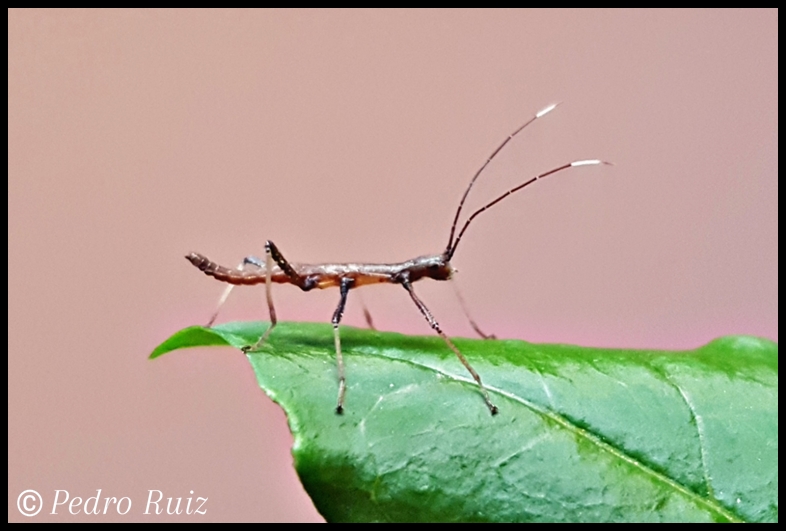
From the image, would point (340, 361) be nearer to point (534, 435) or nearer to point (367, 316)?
point (534, 435)

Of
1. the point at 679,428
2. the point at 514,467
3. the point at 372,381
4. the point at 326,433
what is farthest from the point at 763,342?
the point at 326,433

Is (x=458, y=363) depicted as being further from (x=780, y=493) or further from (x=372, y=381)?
(x=780, y=493)

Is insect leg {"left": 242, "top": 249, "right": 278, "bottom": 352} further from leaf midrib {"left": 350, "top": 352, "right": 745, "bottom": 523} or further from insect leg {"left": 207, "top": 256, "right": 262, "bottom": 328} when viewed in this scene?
leaf midrib {"left": 350, "top": 352, "right": 745, "bottom": 523}

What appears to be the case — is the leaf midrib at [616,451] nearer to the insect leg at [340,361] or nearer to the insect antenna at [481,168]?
the insect leg at [340,361]

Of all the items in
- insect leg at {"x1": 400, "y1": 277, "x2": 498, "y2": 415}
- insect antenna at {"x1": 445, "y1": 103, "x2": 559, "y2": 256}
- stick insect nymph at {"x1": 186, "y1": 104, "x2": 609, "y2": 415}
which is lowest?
insect leg at {"x1": 400, "y1": 277, "x2": 498, "y2": 415}

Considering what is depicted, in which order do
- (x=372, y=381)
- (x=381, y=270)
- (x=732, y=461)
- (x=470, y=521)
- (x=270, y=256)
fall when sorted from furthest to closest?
(x=381, y=270) < (x=270, y=256) < (x=372, y=381) < (x=732, y=461) < (x=470, y=521)

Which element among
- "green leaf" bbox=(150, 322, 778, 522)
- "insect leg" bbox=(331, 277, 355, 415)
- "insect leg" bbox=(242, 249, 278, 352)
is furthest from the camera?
"insect leg" bbox=(242, 249, 278, 352)

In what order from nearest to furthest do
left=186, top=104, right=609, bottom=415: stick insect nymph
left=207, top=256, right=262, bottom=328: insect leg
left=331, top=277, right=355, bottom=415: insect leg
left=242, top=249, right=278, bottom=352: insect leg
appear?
left=331, top=277, right=355, bottom=415: insect leg, left=242, top=249, right=278, bottom=352: insect leg, left=186, top=104, right=609, bottom=415: stick insect nymph, left=207, top=256, right=262, bottom=328: insect leg

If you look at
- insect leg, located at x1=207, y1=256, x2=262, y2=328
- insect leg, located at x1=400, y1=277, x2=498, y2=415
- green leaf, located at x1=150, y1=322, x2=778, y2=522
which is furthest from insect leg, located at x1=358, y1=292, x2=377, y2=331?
green leaf, located at x1=150, y1=322, x2=778, y2=522

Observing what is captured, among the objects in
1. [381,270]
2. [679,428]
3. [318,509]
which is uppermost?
[381,270]
